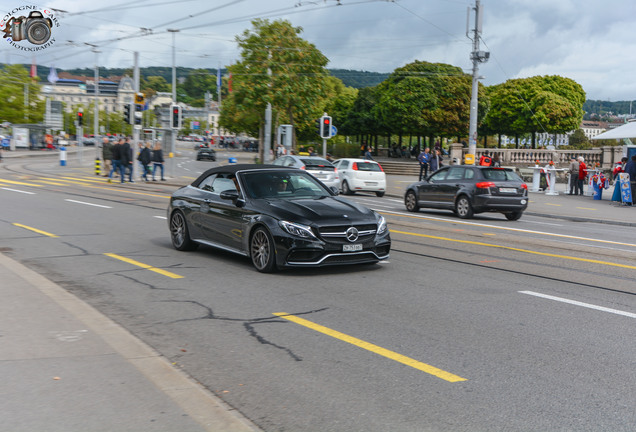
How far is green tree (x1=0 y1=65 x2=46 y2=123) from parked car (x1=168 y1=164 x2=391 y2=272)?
10200 cm

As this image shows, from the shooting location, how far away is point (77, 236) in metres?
13.1

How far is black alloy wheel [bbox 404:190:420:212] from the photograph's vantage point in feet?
70.2

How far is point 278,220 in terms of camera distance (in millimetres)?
8898

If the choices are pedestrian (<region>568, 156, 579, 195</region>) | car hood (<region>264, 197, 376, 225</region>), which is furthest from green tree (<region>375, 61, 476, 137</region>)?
car hood (<region>264, 197, 376, 225</region>)

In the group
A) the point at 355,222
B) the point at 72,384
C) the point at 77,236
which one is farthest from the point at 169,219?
the point at 72,384

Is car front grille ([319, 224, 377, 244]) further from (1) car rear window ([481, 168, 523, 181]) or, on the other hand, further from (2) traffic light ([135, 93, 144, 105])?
(2) traffic light ([135, 93, 144, 105])

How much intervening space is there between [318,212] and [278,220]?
53cm

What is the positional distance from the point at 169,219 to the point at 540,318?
660cm

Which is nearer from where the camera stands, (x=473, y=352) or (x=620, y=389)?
(x=620, y=389)

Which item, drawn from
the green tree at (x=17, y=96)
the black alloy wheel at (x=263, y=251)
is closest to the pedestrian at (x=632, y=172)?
the black alloy wheel at (x=263, y=251)

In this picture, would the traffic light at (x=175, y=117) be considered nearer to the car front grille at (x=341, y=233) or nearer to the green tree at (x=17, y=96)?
the car front grille at (x=341, y=233)

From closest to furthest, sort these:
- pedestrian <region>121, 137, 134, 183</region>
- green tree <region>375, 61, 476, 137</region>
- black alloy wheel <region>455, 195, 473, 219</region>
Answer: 1. black alloy wheel <region>455, 195, 473, 219</region>
2. pedestrian <region>121, 137, 134, 183</region>
3. green tree <region>375, 61, 476, 137</region>

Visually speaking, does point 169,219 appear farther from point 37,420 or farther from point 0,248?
point 37,420

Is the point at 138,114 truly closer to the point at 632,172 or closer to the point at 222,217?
the point at 632,172
